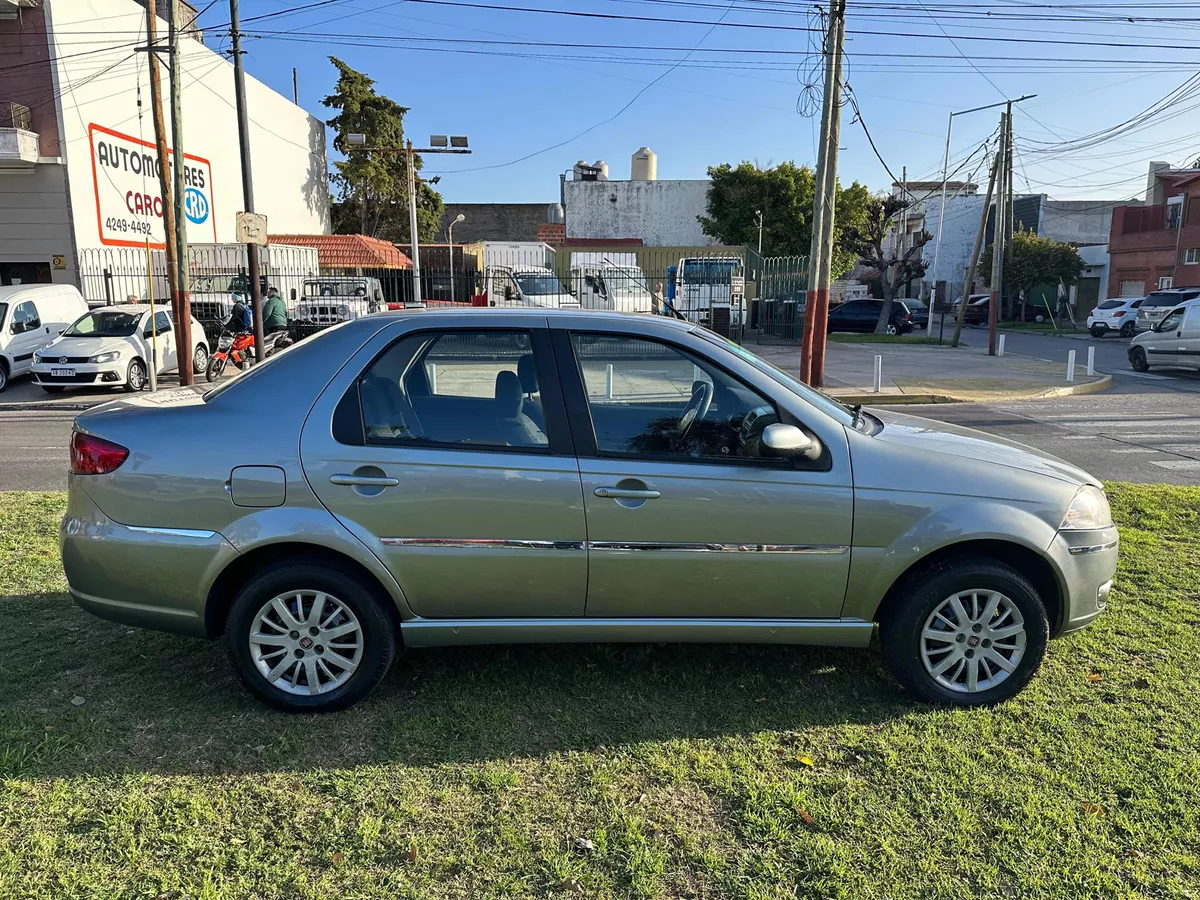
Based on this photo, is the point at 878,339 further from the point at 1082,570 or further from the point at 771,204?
the point at 1082,570

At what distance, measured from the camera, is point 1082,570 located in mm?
3734

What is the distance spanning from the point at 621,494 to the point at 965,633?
1613mm

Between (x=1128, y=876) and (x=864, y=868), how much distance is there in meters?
0.82

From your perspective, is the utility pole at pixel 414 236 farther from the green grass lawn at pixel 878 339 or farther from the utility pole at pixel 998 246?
the utility pole at pixel 998 246

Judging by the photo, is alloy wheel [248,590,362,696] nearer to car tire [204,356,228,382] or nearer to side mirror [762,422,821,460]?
side mirror [762,422,821,460]

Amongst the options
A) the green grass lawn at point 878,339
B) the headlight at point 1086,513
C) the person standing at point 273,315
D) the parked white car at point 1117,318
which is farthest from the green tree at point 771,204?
the headlight at point 1086,513

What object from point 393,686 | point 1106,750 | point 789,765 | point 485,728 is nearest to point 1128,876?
point 1106,750

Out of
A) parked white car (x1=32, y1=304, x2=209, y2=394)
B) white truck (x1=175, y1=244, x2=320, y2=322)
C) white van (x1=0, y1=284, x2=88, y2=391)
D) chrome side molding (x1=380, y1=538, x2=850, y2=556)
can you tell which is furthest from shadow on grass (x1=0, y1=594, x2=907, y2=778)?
white truck (x1=175, y1=244, x2=320, y2=322)

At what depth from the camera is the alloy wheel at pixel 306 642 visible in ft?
11.7

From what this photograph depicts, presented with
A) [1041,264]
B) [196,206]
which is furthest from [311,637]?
[1041,264]

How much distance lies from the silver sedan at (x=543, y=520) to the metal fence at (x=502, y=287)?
15741mm

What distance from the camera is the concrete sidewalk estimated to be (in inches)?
648

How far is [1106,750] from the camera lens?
3422mm

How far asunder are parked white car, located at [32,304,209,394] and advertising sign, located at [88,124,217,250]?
5.52 metres
